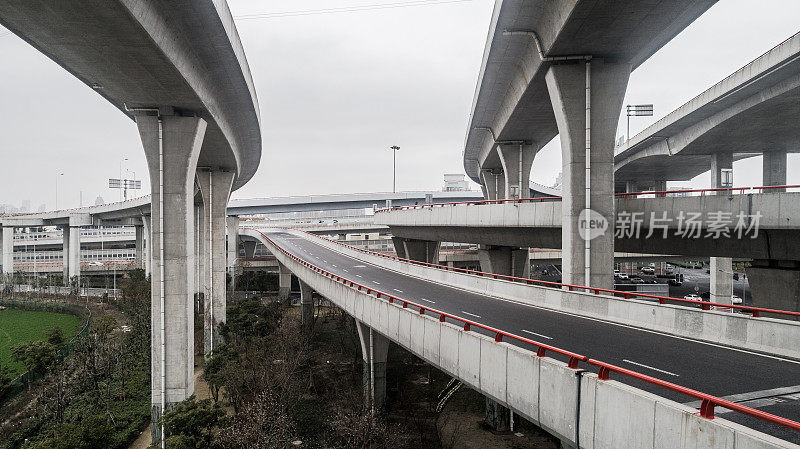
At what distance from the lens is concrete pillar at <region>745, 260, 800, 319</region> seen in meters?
17.7

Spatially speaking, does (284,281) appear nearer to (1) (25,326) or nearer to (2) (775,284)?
(1) (25,326)

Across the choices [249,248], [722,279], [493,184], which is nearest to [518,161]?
[493,184]

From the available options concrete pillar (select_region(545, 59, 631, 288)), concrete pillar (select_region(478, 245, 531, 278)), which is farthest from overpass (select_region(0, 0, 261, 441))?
concrete pillar (select_region(478, 245, 531, 278))

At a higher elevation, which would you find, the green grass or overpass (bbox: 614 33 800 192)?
overpass (bbox: 614 33 800 192)

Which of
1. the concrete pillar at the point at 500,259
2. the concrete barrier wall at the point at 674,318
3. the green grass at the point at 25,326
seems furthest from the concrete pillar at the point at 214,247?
the concrete barrier wall at the point at 674,318

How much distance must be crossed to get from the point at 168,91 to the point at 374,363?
16.2 meters

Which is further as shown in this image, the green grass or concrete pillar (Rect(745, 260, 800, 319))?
the green grass

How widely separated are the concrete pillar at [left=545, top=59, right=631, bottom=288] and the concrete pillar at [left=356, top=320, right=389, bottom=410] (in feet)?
34.4

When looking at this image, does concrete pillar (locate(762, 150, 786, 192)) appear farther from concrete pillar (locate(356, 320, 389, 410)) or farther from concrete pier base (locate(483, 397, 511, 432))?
concrete pillar (locate(356, 320, 389, 410))

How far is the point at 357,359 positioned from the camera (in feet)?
105

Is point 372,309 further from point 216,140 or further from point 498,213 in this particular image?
point 216,140

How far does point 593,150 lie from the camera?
61.3ft

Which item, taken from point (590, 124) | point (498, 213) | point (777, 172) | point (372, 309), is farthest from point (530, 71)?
point (777, 172)

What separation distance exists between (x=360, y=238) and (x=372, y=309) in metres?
82.1
